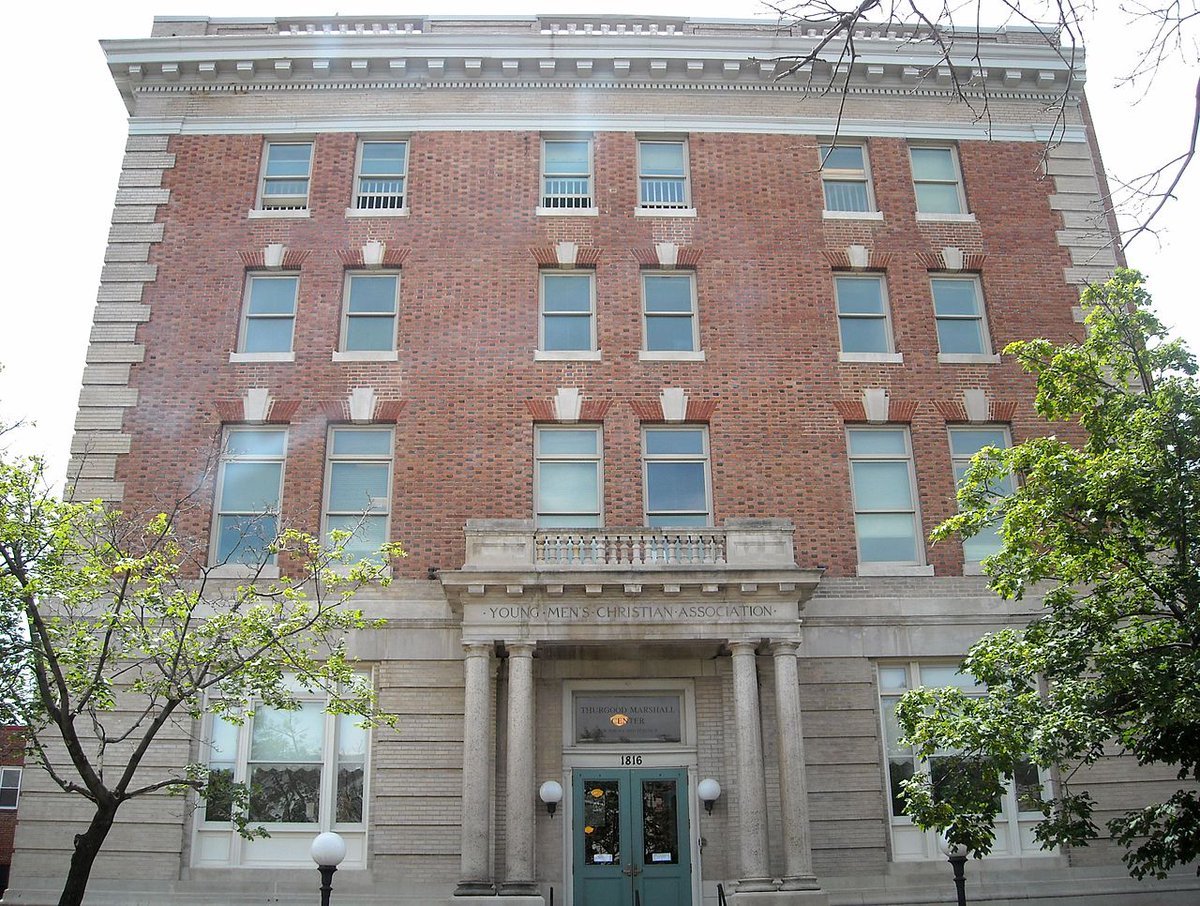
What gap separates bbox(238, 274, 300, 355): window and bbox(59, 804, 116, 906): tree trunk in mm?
9397

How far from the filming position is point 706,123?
21.1 metres

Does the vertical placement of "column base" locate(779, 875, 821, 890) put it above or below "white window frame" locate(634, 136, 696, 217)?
below

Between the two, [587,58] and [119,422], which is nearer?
[119,422]

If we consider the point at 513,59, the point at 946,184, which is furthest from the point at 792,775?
the point at 513,59

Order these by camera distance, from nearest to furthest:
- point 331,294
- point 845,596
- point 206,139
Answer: point 845,596, point 331,294, point 206,139

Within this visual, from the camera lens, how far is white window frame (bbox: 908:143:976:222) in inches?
820

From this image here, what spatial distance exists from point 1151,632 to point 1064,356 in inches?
142

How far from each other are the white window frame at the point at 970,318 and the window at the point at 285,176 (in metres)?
12.5

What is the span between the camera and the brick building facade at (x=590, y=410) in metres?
16.1

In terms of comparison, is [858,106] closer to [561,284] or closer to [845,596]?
[561,284]

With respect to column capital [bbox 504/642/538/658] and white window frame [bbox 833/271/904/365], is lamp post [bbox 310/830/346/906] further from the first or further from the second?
white window frame [bbox 833/271/904/365]

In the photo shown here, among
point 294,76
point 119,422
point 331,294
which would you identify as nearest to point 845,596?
point 331,294

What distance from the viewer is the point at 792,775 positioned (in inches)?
610

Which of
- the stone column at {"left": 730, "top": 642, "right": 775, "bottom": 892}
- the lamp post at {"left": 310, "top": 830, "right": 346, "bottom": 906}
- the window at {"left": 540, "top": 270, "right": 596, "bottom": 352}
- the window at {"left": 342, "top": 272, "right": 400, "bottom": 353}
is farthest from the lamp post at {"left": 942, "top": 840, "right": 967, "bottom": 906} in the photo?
the window at {"left": 342, "top": 272, "right": 400, "bottom": 353}
